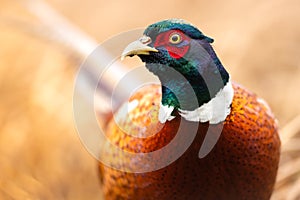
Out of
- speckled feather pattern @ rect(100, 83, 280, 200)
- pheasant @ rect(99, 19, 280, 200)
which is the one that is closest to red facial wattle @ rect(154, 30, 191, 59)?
pheasant @ rect(99, 19, 280, 200)

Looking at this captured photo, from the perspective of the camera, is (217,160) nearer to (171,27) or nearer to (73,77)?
(171,27)

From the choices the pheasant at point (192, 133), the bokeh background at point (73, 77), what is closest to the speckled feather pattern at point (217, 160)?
the pheasant at point (192, 133)

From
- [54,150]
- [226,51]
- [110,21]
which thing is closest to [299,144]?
[226,51]

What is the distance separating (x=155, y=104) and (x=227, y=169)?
286 mm

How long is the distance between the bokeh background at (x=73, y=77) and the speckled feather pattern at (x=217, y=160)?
54 centimetres

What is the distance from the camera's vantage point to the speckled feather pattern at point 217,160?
5.53 ft

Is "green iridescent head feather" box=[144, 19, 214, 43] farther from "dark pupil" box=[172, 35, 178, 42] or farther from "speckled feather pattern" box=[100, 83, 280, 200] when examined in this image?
"speckled feather pattern" box=[100, 83, 280, 200]

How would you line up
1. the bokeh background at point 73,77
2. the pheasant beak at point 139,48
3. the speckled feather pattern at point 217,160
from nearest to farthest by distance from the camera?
the pheasant beak at point 139,48
the speckled feather pattern at point 217,160
the bokeh background at point 73,77

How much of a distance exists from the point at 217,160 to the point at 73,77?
5.35 feet

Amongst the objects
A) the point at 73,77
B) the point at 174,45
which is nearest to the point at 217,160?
the point at 174,45

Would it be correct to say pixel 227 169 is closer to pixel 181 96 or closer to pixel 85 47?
pixel 181 96

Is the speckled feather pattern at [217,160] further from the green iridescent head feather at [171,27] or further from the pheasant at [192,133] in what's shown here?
the green iridescent head feather at [171,27]

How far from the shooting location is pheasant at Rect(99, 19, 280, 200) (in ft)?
5.07

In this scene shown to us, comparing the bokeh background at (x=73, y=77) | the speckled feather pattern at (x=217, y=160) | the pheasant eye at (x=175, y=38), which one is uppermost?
the bokeh background at (x=73, y=77)
